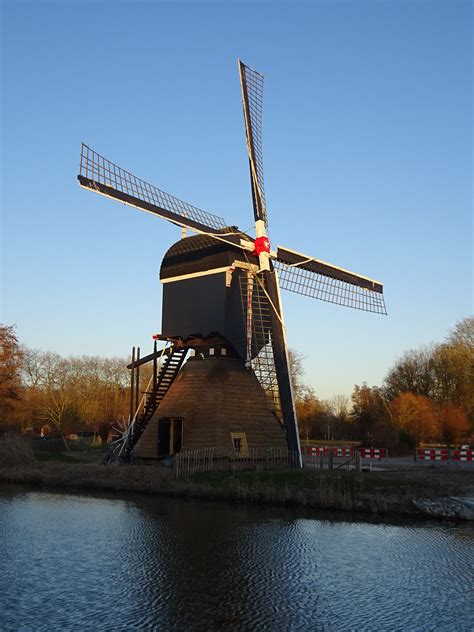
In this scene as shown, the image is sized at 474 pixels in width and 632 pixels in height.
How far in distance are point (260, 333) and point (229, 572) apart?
13762 millimetres

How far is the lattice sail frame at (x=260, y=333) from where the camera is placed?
22.5 metres

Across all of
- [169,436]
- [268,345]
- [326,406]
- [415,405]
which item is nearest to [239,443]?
[169,436]

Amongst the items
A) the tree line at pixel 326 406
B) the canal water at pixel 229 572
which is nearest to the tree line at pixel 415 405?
the tree line at pixel 326 406

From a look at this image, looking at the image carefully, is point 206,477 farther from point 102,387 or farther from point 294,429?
point 102,387

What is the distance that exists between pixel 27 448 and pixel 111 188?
13055 mm

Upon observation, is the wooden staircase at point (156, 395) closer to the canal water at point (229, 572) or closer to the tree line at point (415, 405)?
the canal water at point (229, 572)

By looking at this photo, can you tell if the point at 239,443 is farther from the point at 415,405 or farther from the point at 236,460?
the point at 415,405

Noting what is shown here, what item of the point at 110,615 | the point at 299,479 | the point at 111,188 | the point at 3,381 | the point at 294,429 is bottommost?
the point at 110,615

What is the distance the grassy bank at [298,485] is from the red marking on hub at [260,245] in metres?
8.59

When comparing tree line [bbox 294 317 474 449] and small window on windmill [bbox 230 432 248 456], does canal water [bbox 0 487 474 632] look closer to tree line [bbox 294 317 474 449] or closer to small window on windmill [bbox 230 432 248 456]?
small window on windmill [bbox 230 432 248 456]

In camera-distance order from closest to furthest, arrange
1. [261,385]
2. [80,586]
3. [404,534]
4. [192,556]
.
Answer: [80,586], [192,556], [404,534], [261,385]

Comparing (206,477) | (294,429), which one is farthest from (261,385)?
(206,477)

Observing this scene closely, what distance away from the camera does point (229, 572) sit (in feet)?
33.4

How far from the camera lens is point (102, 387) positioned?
213ft
